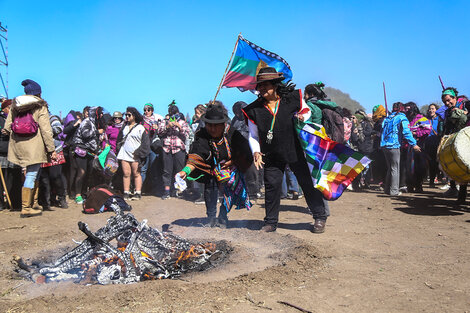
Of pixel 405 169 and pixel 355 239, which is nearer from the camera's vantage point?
pixel 355 239

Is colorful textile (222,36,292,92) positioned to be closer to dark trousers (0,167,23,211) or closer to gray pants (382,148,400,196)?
gray pants (382,148,400,196)

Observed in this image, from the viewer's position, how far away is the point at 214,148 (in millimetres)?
6188

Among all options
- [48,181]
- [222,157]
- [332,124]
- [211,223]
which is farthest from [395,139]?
[48,181]

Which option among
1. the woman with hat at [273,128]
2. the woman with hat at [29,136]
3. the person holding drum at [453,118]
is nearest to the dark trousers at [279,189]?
the woman with hat at [273,128]

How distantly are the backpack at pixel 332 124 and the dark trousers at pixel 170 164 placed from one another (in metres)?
4.57

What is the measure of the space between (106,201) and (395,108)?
23.1ft

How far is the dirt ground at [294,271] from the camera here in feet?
11.0

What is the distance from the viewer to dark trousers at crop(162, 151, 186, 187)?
10273mm

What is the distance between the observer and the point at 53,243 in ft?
18.1

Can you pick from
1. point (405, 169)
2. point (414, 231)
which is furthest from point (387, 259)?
point (405, 169)

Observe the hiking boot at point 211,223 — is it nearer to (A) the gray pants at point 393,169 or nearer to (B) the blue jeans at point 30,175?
(B) the blue jeans at point 30,175

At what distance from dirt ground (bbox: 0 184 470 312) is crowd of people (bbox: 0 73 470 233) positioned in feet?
2.20

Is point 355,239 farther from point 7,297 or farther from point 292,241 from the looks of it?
point 7,297

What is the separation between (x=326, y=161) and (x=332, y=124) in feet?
3.79
